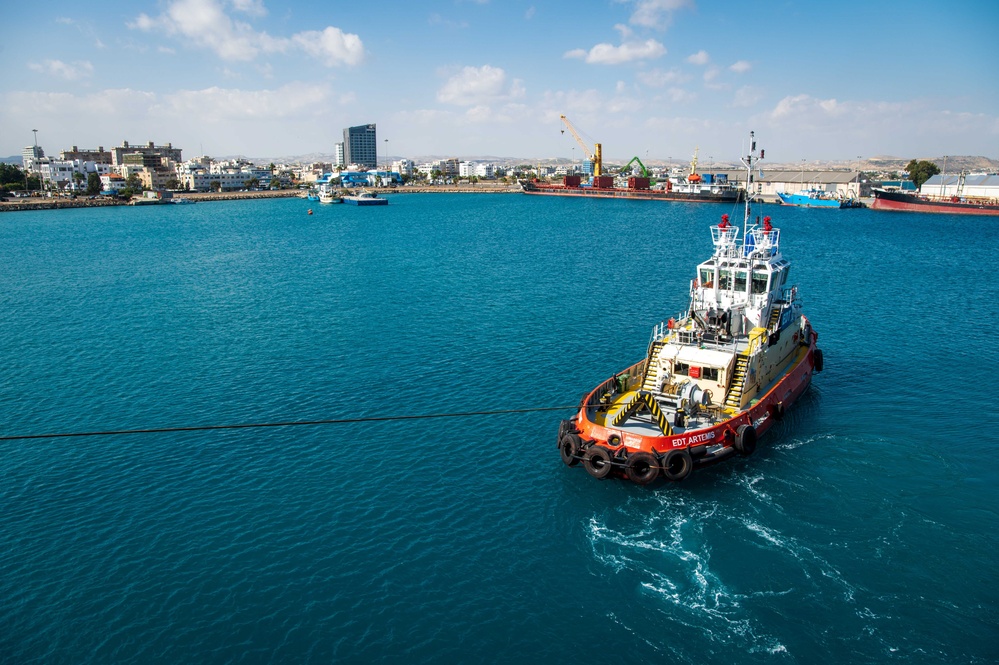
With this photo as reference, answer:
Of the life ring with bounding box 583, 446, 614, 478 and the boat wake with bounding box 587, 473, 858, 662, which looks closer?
the boat wake with bounding box 587, 473, 858, 662

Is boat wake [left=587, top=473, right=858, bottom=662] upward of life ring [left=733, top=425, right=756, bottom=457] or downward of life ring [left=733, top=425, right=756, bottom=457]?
downward

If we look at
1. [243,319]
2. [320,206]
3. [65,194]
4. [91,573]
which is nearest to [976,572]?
[91,573]

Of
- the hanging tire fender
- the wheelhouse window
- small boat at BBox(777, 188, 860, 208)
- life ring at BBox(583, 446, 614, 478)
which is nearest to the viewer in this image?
life ring at BBox(583, 446, 614, 478)

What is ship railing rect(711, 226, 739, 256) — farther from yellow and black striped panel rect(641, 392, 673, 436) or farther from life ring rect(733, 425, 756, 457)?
life ring rect(733, 425, 756, 457)

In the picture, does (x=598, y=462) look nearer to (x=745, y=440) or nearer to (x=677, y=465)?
(x=677, y=465)

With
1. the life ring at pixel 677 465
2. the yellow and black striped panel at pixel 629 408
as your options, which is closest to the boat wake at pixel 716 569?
the life ring at pixel 677 465

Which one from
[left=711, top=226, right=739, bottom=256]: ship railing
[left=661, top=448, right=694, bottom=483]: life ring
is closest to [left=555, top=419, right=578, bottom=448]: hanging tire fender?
[left=661, top=448, right=694, bottom=483]: life ring
